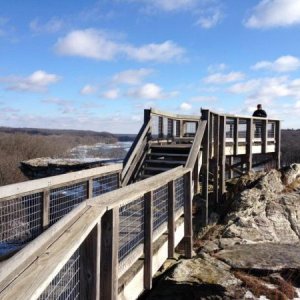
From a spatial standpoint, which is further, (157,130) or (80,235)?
(157,130)

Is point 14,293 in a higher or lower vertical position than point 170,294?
higher

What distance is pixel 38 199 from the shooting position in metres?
5.88

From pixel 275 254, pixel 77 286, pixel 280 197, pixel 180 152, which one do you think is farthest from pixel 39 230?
pixel 280 197

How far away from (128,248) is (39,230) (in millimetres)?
1162

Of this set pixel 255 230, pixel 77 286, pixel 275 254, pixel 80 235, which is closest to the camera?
pixel 80 235

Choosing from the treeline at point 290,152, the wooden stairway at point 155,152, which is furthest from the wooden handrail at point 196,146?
the treeline at point 290,152

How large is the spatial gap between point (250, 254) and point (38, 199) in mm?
4428

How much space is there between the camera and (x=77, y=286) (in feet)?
11.0

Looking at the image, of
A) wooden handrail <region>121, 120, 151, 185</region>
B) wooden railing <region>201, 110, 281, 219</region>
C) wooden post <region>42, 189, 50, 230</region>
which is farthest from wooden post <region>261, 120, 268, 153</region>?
wooden post <region>42, 189, 50, 230</region>

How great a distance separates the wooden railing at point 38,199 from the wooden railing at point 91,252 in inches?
36.6

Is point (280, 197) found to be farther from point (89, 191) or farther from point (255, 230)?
point (89, 191)

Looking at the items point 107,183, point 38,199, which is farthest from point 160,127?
point 38,199

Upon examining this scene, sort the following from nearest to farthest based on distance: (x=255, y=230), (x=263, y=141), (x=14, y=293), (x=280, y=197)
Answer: (x=14, y=293) < (x=255, y=230) < (x=280, y=197) < (x=263, y=141)

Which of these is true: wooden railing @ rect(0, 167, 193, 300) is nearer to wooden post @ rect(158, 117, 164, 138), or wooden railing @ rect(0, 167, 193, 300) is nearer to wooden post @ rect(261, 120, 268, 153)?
wooden post @ rect(158, 117, 164, 138)
